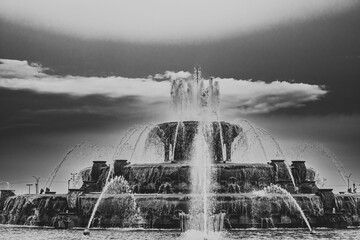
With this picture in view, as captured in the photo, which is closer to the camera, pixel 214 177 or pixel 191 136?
pixel 214 177

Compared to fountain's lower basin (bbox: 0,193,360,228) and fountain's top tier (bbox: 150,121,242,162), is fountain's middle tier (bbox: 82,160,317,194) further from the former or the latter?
fountain's top tier (bbox: 150,121,242,162)

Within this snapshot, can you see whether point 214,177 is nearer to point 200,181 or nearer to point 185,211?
point 200,181

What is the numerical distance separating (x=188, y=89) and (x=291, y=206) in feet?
69.7

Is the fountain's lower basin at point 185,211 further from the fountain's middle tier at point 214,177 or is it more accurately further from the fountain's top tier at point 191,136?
the fountain's top tier at point 191,136

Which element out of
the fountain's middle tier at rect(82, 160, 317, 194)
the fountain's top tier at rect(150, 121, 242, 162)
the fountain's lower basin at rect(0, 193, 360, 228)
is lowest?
the fountain's lower basin at rect(0, 193, 360, 228)

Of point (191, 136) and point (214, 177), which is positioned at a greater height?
point (191, 136)

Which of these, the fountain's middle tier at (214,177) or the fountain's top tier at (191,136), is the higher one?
the fountain's top tier at (191,136)

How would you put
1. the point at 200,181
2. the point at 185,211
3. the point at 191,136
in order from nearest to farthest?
the point at 185,211 < the point at 200,181 < the point at 191,136

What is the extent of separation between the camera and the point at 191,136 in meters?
42.1

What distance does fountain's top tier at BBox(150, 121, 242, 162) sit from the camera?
138 ft

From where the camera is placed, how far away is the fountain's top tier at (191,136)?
42188mm

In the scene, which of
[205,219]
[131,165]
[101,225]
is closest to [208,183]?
[131,165]

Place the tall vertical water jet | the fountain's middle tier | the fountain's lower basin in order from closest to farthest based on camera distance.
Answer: the tall vertical water jet, the fountain's lower basin, the fountain's middle tier

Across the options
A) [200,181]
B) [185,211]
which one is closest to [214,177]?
[200,181]
